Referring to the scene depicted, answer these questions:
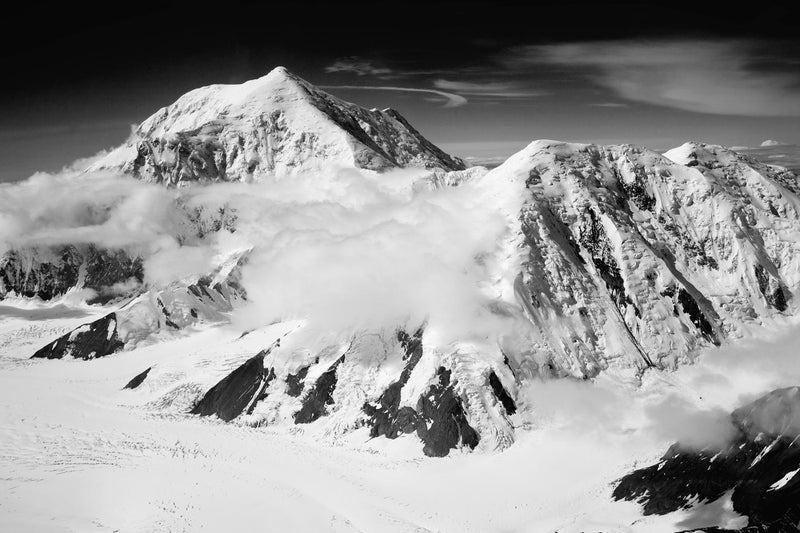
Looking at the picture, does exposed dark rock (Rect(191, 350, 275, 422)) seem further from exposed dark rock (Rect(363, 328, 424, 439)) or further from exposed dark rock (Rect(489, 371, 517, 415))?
exposed dark rock (Rect(489, 371, 517, 415))

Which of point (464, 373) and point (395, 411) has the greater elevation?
point (464, 373)

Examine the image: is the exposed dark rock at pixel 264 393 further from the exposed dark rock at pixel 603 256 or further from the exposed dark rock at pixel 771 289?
the exposed dark rock at pixel 771 289

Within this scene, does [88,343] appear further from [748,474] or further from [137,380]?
[748,474]

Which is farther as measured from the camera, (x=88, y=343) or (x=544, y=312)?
(x=88, y=343)

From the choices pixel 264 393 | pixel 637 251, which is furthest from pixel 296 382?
pixel 637 251

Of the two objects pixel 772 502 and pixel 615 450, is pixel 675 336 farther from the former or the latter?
pixel 772 502

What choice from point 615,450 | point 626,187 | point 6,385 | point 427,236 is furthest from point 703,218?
point 6,385

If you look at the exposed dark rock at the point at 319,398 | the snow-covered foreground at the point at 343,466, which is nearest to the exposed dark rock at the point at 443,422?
the snow-covered foreground at the point at 343,466
